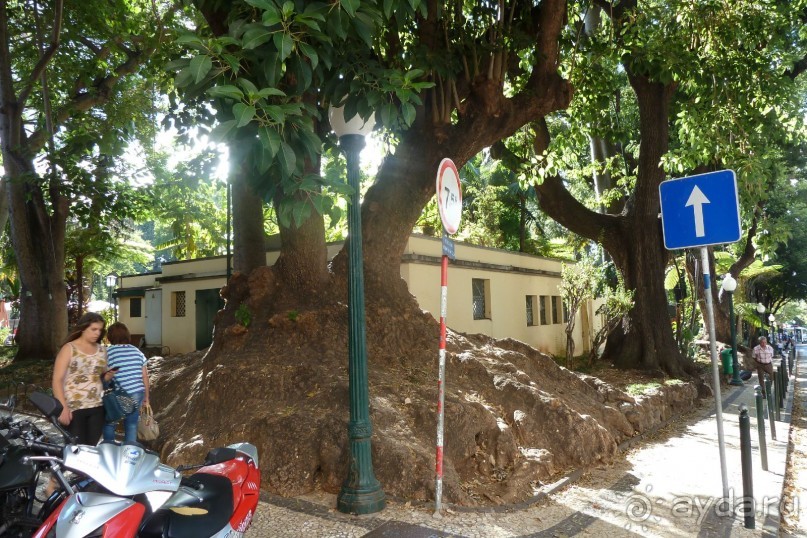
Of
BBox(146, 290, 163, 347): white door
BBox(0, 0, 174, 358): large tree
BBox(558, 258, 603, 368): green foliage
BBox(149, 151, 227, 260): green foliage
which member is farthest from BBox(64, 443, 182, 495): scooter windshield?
BBox(146, 290, 163, 347): white door

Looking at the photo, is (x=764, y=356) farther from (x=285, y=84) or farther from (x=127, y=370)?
(x=127, y=370)

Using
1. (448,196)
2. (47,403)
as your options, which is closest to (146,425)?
(47,403)

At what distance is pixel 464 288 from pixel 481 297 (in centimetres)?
141

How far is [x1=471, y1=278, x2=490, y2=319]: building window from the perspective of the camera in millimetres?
18641

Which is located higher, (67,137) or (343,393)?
(67,137)

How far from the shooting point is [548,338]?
2275cm

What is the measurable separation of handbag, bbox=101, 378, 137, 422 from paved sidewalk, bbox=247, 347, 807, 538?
156cm

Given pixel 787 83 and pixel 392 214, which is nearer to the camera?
pixel 392 214

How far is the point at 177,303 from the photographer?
21984 millimetres

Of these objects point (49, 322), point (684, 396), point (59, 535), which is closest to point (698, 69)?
point (684, 396)

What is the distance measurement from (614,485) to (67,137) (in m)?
15.7

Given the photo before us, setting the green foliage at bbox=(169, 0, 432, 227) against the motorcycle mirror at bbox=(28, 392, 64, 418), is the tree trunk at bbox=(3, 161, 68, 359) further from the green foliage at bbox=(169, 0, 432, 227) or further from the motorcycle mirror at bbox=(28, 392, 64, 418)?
the motorcycle mirror at bbox=(28, 392, 64, 418)

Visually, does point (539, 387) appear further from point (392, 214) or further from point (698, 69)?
point (698, 69)

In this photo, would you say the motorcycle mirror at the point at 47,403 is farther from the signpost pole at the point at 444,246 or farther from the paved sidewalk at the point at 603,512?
the signpost pole at the point at 444,246
